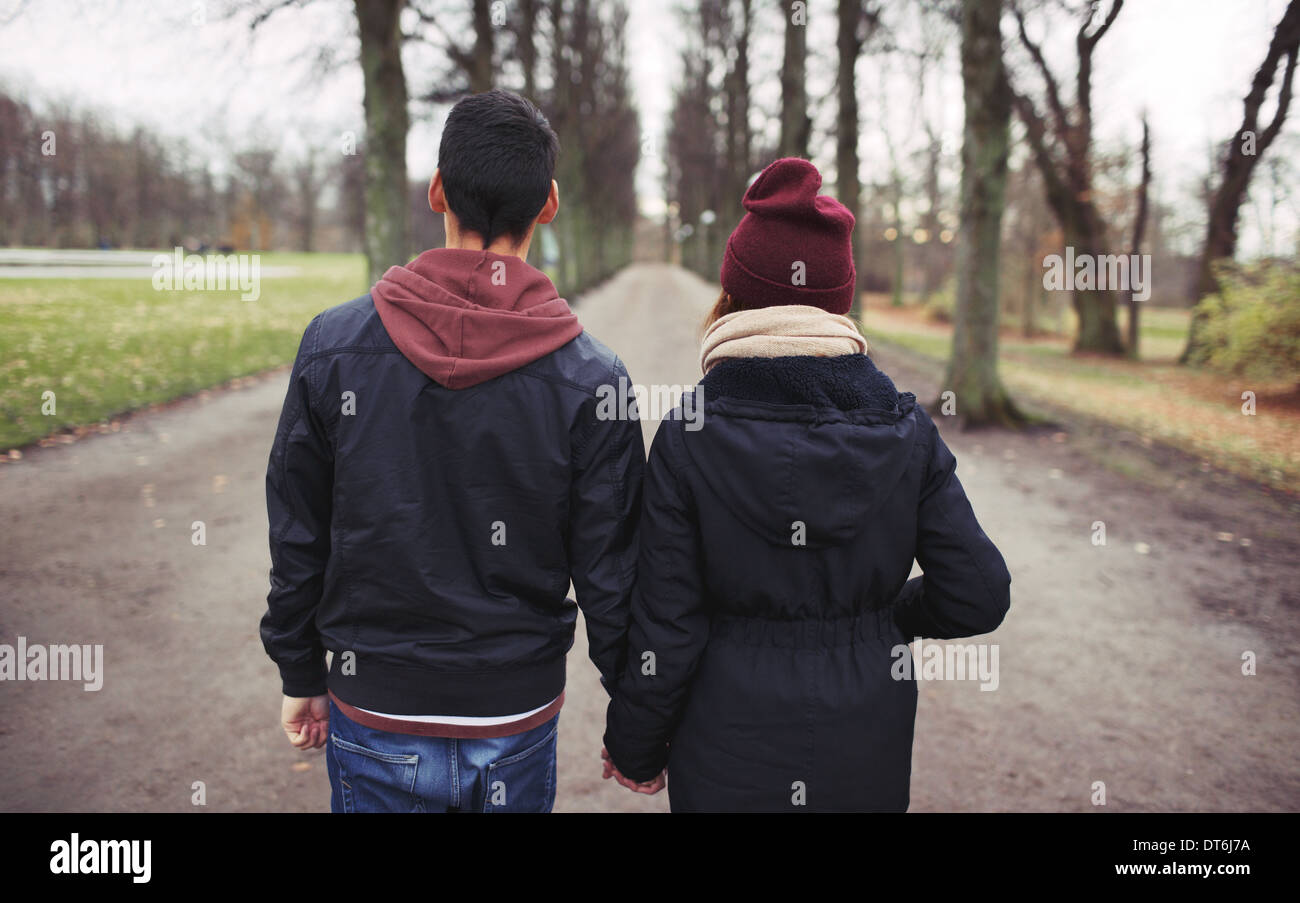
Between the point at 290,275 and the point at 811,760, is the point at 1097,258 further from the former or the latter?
the point at 290,275

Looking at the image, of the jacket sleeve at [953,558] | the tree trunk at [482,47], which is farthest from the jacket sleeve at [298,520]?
the tree trunk at [482,47]

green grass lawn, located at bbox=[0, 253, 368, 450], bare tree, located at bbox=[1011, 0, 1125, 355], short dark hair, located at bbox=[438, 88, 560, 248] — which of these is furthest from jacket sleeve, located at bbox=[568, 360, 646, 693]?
bare tree, located at bbox=[1011, 0, 1125, 355]

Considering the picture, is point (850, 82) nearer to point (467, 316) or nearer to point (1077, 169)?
point (1077, 169)

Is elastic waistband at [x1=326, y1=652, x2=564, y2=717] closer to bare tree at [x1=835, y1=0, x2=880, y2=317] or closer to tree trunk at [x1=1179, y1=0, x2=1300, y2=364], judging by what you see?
bare tree at [x1=835, y1=0, x2=880, y2=317]

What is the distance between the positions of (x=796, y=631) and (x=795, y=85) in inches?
604

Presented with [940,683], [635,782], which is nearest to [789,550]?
[635,782]

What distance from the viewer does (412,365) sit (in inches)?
67.2

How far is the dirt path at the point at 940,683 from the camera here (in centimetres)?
329

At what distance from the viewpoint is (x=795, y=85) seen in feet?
49.7

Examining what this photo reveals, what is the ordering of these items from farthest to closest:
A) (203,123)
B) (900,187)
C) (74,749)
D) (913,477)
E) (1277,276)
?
(900,187) → (1277,276) → (203,123) → (74,749) → (913,477)

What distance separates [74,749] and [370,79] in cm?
914

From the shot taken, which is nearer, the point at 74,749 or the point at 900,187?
the point at 74,749
